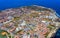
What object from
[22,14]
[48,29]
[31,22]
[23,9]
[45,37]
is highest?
[23,9]

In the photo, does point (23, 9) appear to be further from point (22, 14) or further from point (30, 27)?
point (30, 27)

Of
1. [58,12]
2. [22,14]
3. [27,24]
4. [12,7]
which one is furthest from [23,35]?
[12,7]

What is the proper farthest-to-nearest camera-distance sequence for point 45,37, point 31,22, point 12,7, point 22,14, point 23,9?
1. point 12,7
2. point 23,9
3. point 22,14
4. point 31,22
5. point 45,37

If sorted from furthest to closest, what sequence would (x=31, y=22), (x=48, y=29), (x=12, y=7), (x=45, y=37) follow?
(x=12, y=7)
(x=31, y=22)
(x=48, y=29)
(x=45, y=37)

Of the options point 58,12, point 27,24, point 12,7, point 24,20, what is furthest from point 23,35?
point 12,7

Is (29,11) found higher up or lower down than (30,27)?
higher up

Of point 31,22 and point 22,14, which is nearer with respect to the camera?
point 31,22

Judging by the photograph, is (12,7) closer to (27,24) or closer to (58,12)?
(58,12)

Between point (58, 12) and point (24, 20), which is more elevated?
point (58, 12)

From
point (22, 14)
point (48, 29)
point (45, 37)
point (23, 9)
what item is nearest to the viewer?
point (45, 37)
